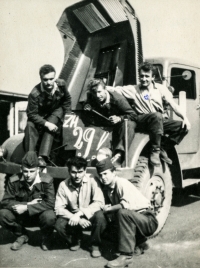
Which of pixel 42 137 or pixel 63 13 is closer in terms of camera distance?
pixel 42 137

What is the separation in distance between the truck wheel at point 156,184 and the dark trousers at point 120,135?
398mm

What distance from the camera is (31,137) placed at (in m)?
4.19

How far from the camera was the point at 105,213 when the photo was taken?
3.48 meters

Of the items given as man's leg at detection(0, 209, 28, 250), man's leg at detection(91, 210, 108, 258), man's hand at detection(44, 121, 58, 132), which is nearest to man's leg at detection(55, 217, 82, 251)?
man's leg at detection(91, 210, 108, 258)

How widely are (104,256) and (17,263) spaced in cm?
86

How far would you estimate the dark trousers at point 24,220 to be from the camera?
3570 millimetres

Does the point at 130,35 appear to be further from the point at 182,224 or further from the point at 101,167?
the point at 182,224

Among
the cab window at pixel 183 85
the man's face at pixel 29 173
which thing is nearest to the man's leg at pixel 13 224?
the man's face at pixel 29 173

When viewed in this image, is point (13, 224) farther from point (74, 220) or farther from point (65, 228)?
point (74, 220)

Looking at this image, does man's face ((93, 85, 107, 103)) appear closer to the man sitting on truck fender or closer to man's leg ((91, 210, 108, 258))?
the man sitting on truck fender

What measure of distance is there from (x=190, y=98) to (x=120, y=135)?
214 centimetres

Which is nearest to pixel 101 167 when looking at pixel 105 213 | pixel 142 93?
pixel 105 213

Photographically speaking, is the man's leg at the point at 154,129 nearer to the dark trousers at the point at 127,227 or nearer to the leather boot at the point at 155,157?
the leather boot at the point at 155,157

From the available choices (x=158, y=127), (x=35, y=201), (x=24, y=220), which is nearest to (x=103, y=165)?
(x=35, y=201)
